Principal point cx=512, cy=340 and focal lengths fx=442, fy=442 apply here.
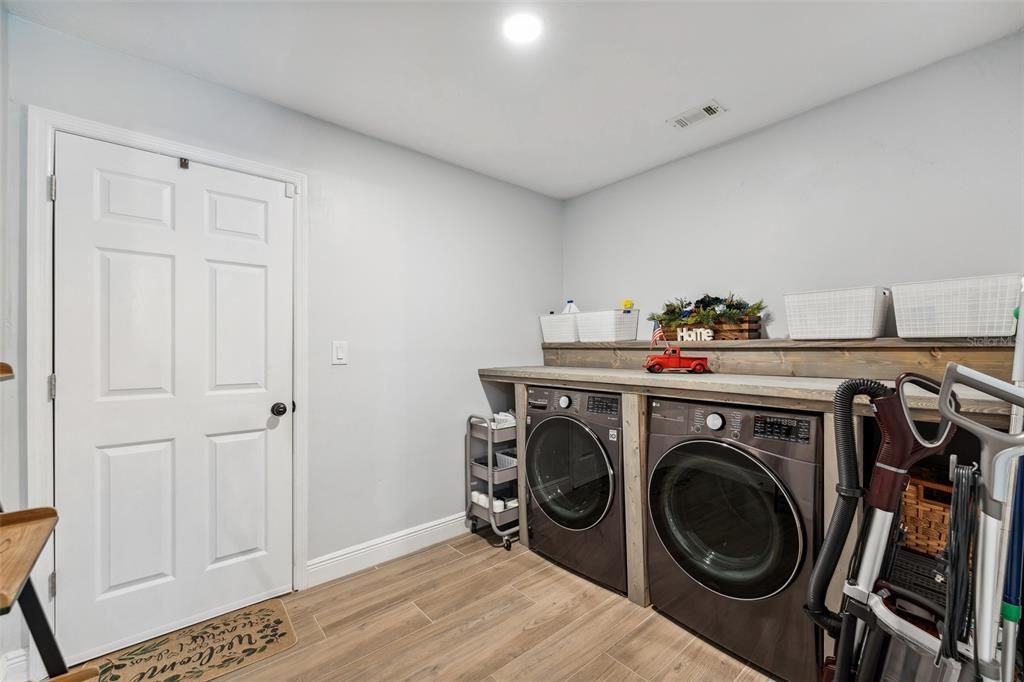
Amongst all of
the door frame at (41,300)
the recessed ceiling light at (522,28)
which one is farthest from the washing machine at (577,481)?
the door frame at (41,300)

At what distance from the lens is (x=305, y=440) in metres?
2.19

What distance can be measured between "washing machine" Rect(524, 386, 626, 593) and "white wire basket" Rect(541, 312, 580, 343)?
69 centimetres

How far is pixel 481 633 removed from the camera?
72.9 inches

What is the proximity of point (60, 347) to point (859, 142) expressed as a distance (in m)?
3.42

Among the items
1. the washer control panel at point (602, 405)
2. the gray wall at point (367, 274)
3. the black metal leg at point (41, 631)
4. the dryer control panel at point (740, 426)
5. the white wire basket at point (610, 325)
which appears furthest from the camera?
the white wire basket at point (610, 325)

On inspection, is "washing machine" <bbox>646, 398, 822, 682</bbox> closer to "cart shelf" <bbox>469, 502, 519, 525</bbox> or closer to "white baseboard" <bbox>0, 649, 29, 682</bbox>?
"cart shelf" <bbox>469, 502, 519, 525</bbox>

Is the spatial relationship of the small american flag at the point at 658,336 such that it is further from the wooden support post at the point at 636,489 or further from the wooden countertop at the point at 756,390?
the wooden support post at the point at 636,489

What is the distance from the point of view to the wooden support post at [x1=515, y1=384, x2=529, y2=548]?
259 centimetres

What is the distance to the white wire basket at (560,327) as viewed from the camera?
306 cm

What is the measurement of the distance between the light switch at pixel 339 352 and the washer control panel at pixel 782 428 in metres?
1.92

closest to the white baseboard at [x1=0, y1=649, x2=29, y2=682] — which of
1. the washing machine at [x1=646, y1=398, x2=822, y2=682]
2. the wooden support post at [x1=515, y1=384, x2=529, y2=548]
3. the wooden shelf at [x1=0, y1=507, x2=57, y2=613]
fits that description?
the wooden shelf at [x1=0, y1=507, x2=57, y2=613]

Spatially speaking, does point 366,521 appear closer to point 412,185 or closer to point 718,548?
point 718,548

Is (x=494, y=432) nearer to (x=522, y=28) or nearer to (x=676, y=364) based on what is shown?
(x=676, y=364)

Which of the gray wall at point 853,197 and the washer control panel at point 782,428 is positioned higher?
the gray wall at point 853,197
